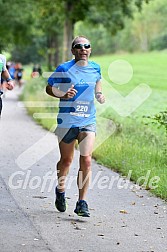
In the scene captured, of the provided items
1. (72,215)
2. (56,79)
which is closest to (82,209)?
(72,215)

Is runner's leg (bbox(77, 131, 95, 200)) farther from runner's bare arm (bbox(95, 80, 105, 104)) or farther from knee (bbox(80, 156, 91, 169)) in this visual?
runner's bare arm (bbox(95, 80, 105, 104))

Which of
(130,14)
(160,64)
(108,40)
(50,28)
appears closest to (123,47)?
(108,40)

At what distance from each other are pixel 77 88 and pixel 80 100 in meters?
0.14

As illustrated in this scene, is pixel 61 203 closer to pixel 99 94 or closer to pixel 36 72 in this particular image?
pixel 99 94

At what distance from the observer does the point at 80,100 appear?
27.9 feet

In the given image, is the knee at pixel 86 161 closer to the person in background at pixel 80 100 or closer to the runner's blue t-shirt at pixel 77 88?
the person in background at pixel 80 100

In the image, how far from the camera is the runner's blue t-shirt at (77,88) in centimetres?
852

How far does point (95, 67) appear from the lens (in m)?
8.65

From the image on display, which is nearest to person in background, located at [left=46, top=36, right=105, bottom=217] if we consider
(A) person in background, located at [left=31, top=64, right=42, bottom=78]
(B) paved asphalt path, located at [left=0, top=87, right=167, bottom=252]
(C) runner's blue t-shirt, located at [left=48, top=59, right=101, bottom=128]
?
(C) runner's blue t-shirt, located at [left=48, top=59, right=101, bottom=128]

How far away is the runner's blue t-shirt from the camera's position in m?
8.52

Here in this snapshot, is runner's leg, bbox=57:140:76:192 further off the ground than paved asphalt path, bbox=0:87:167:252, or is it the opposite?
runner's leg, bbox=57:140:76:192

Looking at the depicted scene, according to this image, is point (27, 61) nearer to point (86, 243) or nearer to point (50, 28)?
point (50, 28)

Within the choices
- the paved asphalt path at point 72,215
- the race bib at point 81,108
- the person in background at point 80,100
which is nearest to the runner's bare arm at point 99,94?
the person in background at point 80,100

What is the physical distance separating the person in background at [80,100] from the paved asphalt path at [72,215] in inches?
18.7
